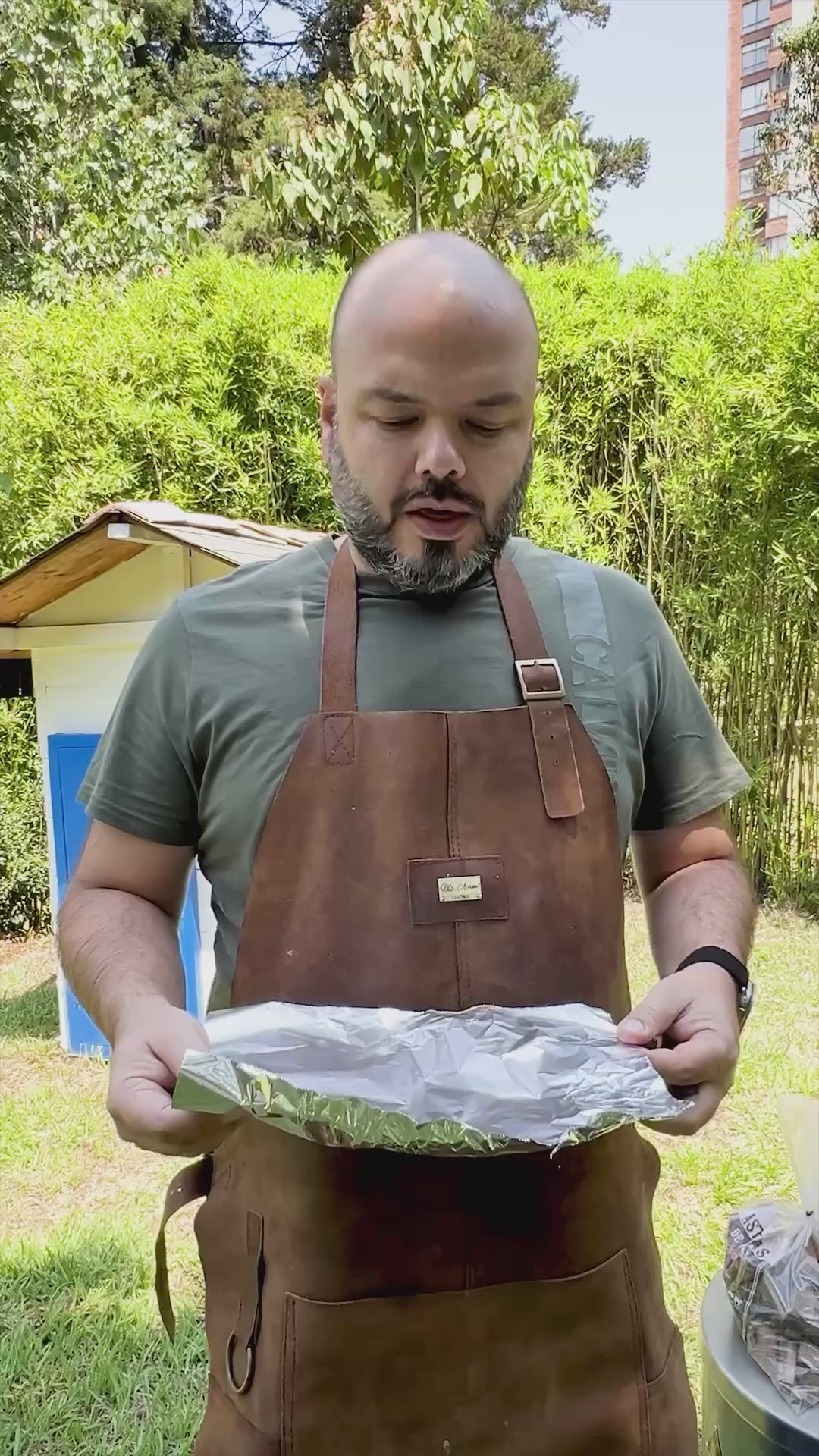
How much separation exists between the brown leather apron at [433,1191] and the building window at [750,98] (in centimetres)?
4963

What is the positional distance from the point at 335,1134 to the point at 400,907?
224 mm

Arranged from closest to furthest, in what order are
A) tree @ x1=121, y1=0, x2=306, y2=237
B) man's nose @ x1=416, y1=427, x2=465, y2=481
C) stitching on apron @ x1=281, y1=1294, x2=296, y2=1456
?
stitching on apron @ x1=281, y1=1294, x2=296, y2=1456 → man's nose @ x1=416, y1=427, x2=465, y2=481 → tree @ x1=121, y1=0, x2=306, y2=237

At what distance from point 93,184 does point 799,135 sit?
11253 mm

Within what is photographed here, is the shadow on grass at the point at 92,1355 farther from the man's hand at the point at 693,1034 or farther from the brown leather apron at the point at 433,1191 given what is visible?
the man's hand at the point at 693,1034

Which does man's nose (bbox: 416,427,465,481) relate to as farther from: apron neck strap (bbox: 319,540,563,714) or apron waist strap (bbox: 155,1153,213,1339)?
apron waist strap (bbox: 155,1153,213,1339)

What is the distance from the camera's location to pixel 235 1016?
3.05 feet

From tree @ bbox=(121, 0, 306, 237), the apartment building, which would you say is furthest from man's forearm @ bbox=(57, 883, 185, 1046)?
the apartment building

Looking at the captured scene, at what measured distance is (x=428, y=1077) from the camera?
2.88ft

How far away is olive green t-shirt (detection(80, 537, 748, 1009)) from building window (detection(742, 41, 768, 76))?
5272 centimetres

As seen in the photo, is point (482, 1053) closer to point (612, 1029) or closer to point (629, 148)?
point (612, 1029)

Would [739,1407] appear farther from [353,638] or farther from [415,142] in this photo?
[415,142]

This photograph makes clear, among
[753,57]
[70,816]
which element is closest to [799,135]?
[70,816]

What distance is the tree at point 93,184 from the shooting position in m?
7.26

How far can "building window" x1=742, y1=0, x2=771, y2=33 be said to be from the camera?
41.4 m
